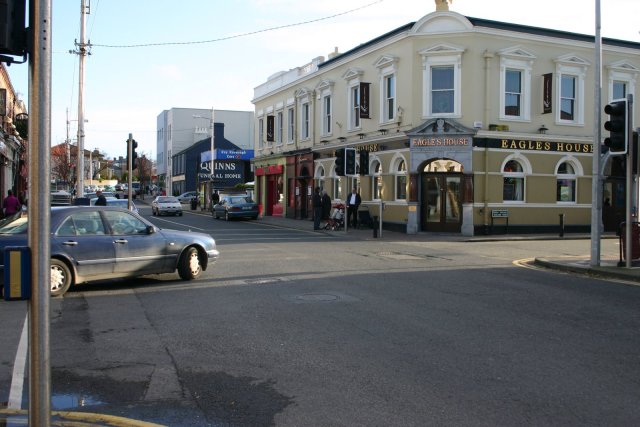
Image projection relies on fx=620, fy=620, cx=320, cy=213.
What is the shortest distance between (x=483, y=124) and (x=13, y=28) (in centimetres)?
2391

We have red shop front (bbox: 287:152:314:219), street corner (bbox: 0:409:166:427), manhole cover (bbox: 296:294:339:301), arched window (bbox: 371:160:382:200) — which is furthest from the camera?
red shop front (bbox: 287:152:314:219)

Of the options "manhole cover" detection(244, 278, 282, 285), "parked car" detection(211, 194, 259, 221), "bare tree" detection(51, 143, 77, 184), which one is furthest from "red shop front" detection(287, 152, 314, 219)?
"bare tree" detection(51, 143, 77, 184)

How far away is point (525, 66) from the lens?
26.5 meters

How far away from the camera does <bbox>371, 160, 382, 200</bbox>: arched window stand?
2870 centimetres

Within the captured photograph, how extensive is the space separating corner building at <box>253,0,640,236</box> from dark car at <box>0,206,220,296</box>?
15371mm

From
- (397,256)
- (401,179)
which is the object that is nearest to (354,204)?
(401,179)

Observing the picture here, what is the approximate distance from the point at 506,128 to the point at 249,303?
19.5 meters

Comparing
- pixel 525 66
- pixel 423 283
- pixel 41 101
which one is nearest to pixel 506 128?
pixel 525 66

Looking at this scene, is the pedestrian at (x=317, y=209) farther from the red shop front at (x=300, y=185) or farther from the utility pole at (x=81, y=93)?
the utility pole at (x=81, y=93)

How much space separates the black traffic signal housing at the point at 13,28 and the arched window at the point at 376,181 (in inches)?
996

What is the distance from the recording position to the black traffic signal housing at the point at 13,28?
357 centimetres

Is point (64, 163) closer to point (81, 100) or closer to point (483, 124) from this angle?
point (81, 100)

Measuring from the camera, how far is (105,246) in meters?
10.6

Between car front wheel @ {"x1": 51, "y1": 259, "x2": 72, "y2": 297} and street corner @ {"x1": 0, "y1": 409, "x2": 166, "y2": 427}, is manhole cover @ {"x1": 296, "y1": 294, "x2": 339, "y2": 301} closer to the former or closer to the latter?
car front wheel @ {"x1": 51, "y1": 259, "x2": 72, "y2": 297}
